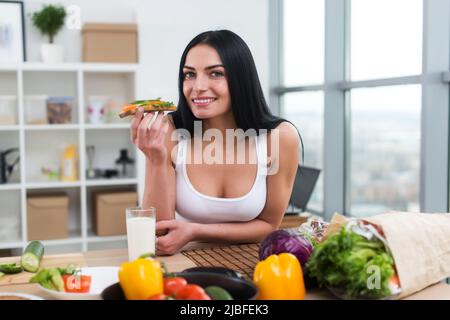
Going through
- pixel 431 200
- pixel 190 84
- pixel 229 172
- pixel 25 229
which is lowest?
pixel 25 229

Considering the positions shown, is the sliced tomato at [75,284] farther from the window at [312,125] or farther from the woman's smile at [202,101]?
the window at [312,125]

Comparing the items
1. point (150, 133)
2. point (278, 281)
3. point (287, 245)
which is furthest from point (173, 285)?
point (150, 133)

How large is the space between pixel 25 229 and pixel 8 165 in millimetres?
453

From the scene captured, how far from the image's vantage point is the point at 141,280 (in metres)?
1.08

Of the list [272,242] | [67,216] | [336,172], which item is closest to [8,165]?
[67,216]

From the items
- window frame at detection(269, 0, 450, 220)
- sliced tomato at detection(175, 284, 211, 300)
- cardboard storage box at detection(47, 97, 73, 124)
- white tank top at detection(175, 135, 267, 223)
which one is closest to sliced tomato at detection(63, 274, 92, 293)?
sliced tomato at detection(175, 284, 211, 300)

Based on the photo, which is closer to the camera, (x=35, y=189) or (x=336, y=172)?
(x=336, y=172)

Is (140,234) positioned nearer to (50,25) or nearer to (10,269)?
(10,269)

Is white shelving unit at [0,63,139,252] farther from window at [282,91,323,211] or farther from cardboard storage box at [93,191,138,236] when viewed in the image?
window at [282,91,323,211]

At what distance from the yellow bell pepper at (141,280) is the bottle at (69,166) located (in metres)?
2.92

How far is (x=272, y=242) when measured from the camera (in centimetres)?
137

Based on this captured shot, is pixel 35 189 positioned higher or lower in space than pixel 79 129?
lower

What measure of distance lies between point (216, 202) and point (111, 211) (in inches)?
84.3
